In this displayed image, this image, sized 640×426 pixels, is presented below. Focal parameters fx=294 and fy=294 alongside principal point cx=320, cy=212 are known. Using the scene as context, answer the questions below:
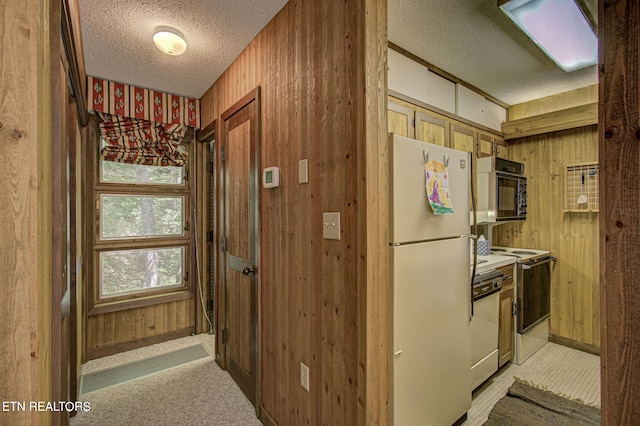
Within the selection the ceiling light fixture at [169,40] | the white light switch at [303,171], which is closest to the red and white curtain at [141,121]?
the ceiling light fixture at [169,40]

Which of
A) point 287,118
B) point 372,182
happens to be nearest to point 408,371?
point 372,182

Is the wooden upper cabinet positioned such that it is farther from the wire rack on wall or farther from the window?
the window

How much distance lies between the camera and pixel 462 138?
2.77 meters

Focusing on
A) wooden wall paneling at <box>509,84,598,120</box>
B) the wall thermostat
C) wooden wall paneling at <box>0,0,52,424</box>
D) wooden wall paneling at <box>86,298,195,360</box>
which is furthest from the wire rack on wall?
wooden wall paneling at <box>86,298,195,360</box>

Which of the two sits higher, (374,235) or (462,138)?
(462,138)

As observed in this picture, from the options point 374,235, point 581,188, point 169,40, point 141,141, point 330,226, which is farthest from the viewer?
point 581,188

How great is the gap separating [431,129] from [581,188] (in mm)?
1969

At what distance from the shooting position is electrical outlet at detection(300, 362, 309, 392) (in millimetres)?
1563

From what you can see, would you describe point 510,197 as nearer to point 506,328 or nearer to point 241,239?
point 506,328

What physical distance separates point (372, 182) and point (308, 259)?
0.57 m

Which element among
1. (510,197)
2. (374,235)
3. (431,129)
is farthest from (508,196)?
(374,235)

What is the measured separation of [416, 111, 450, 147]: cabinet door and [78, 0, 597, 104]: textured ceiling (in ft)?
1.57

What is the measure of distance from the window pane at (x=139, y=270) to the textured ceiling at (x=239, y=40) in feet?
5.61

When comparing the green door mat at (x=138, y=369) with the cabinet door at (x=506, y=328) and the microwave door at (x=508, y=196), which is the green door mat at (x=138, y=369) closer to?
the cabinet door at (x=506, y=328)
